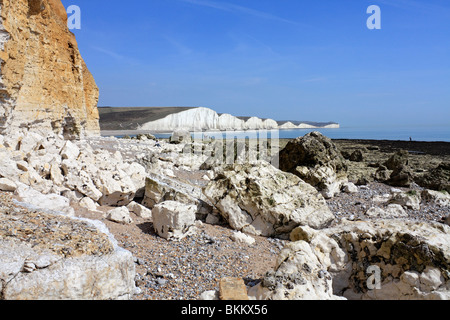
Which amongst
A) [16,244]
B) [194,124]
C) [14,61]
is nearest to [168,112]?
[194,124]

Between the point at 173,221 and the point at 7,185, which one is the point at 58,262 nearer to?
the point at 173,221

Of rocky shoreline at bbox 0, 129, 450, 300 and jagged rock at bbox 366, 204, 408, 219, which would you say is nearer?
rocky shoreline at bbox 0, 129, 450, 300

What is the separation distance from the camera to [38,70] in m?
10.3

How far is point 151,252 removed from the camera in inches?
201

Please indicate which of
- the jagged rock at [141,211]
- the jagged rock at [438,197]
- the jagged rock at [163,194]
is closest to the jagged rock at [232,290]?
the jagged rock at [141,211]

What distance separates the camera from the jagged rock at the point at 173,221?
5.65 m

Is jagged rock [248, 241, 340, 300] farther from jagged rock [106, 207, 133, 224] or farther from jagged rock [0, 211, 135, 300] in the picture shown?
jagged rock [106, 207, 133, 224]

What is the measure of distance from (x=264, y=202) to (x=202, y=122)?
76231 millimetres

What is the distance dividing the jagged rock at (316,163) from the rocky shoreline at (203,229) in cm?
82

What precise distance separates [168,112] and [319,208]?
76457 millimetres

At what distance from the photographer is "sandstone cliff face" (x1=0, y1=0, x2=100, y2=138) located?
747 cm

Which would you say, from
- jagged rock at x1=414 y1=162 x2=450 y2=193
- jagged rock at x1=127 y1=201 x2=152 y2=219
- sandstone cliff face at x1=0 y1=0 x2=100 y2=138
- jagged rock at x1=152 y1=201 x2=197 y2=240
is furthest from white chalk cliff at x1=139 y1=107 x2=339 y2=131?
jagged rock at x1=152 y1=201 x2=197 y2=240

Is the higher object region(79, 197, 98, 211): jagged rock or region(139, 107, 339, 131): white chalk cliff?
region(139, 107, 339, 131): white chalk cliff

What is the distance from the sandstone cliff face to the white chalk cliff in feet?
180
